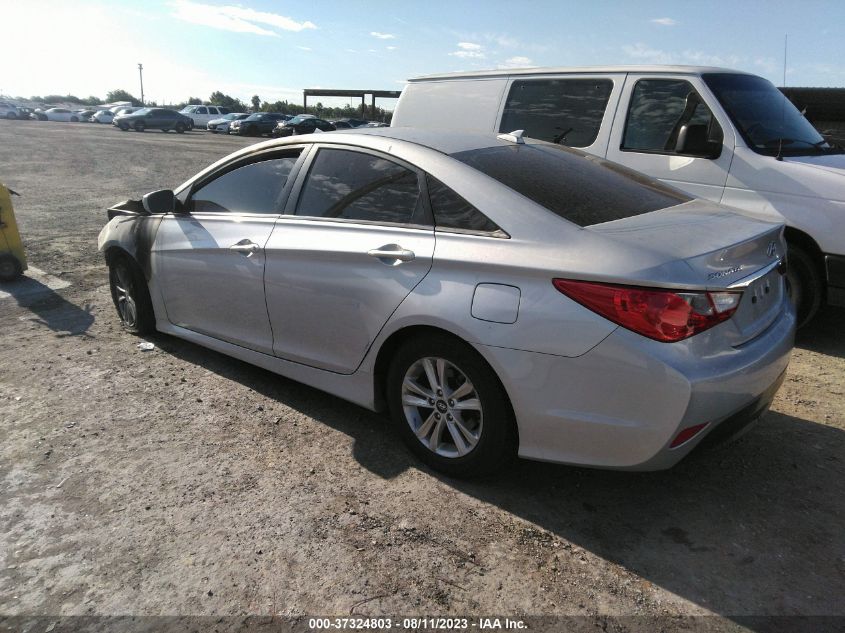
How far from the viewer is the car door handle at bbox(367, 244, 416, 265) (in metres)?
2.97

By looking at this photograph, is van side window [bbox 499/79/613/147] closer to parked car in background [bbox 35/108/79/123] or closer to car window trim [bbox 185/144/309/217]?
car window trim [bbox 185/144/309/217]

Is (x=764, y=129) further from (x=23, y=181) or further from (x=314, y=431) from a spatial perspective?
(x=23, y=181)

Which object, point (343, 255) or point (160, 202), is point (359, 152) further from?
point (160, 202)

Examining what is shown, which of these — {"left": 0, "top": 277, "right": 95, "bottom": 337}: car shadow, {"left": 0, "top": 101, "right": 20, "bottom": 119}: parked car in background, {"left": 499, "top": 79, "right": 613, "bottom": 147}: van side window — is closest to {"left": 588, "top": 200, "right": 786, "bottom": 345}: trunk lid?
{"left": 499, "top": 79, "right": 613, "bottom": 147}: van side window

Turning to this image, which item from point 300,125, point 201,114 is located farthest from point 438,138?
point 201,114

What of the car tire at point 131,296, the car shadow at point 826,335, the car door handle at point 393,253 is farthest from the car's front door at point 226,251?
the car shadow at point 826,335

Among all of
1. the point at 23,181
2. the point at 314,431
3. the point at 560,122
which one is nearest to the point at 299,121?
the point at 23,181

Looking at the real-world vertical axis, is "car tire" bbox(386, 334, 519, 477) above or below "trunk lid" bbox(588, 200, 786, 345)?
below

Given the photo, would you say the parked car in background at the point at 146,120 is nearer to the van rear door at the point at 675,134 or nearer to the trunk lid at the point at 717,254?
the van rear door at the point at 675,134

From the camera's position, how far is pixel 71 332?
5070mm

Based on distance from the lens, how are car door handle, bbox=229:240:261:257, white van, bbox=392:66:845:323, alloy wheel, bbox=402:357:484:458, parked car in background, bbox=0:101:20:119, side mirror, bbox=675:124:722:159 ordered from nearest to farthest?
alloy wheel, bbox=402:357:484:458
car door handle, bbox=229:240:261:257
white van, bbox=392:66:845:323
side mirror, bbox=675:124:722:159
parked car in background, bbox=0:101:20:119

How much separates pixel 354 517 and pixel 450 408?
65 centimetres

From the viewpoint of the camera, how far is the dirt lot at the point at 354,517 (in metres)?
2.34

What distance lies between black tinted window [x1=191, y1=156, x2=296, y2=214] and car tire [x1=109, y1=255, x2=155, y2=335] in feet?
2.99
